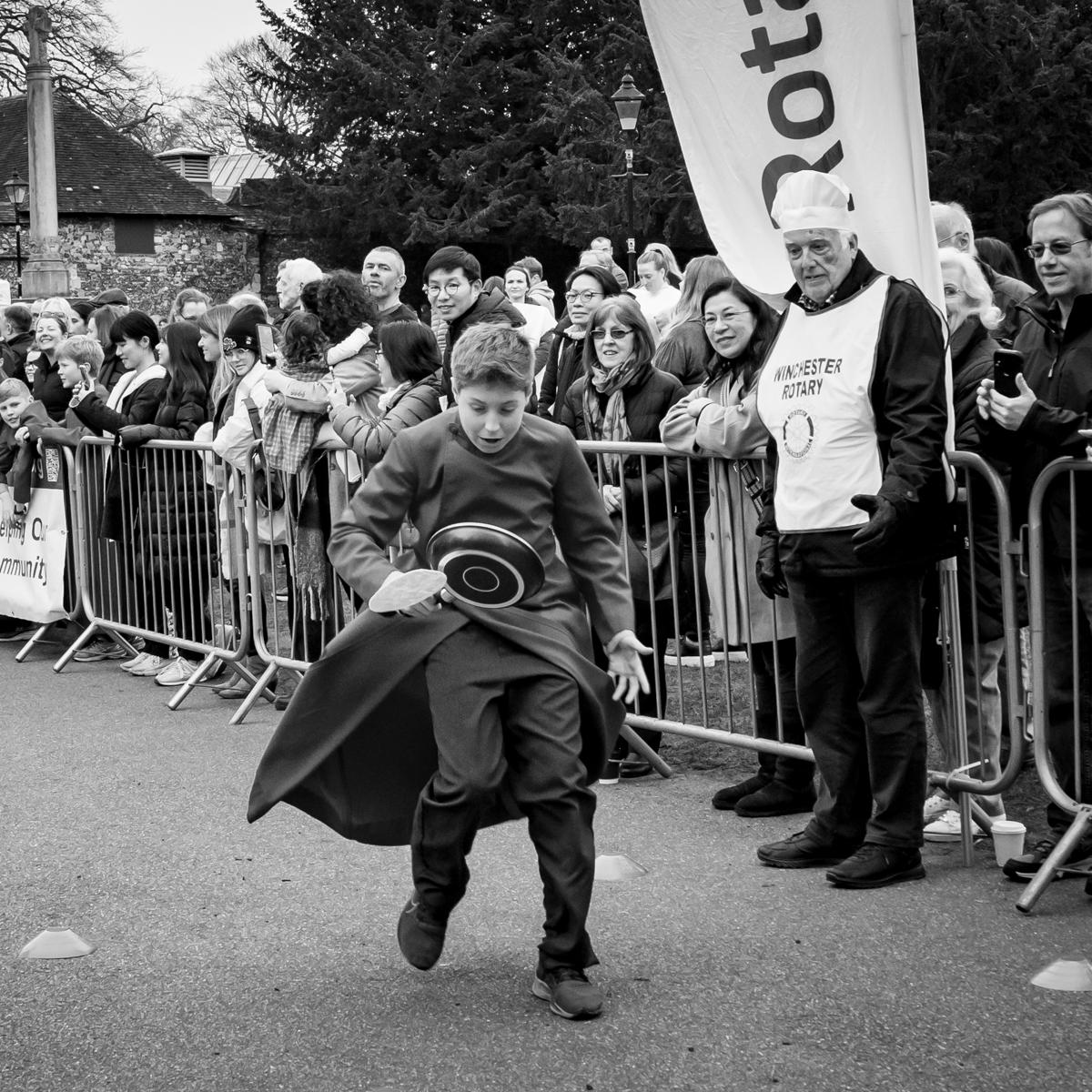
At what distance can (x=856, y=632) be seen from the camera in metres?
5.16

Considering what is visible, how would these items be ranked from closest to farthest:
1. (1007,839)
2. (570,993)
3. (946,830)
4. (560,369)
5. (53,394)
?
(570,993), (1007,839), (946,830), (560,369), (53,394)

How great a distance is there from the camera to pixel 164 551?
367 inches

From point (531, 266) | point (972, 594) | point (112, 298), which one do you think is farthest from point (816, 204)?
point (112, 298)

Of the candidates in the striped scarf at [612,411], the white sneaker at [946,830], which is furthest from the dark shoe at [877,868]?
the striped scarf at [612,411]

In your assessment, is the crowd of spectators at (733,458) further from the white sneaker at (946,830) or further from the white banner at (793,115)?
the white banner at (793,115)

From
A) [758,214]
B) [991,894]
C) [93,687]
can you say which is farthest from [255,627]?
[991,894]

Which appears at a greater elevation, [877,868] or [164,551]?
[164,551]

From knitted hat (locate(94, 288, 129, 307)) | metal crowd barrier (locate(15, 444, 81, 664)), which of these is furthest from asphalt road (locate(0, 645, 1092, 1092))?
knitted hat (locate(94, 288, 129, 307))

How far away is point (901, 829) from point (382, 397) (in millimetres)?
3471

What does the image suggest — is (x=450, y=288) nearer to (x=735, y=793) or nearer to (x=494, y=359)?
(x=735, y=793)

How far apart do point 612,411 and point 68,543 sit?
468cm

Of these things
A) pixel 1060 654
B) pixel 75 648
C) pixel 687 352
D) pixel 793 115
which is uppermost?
pixel 793 115

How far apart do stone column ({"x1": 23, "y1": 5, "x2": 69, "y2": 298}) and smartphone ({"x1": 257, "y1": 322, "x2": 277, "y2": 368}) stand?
2757cm

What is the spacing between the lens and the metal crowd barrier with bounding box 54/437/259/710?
874 centimetres
